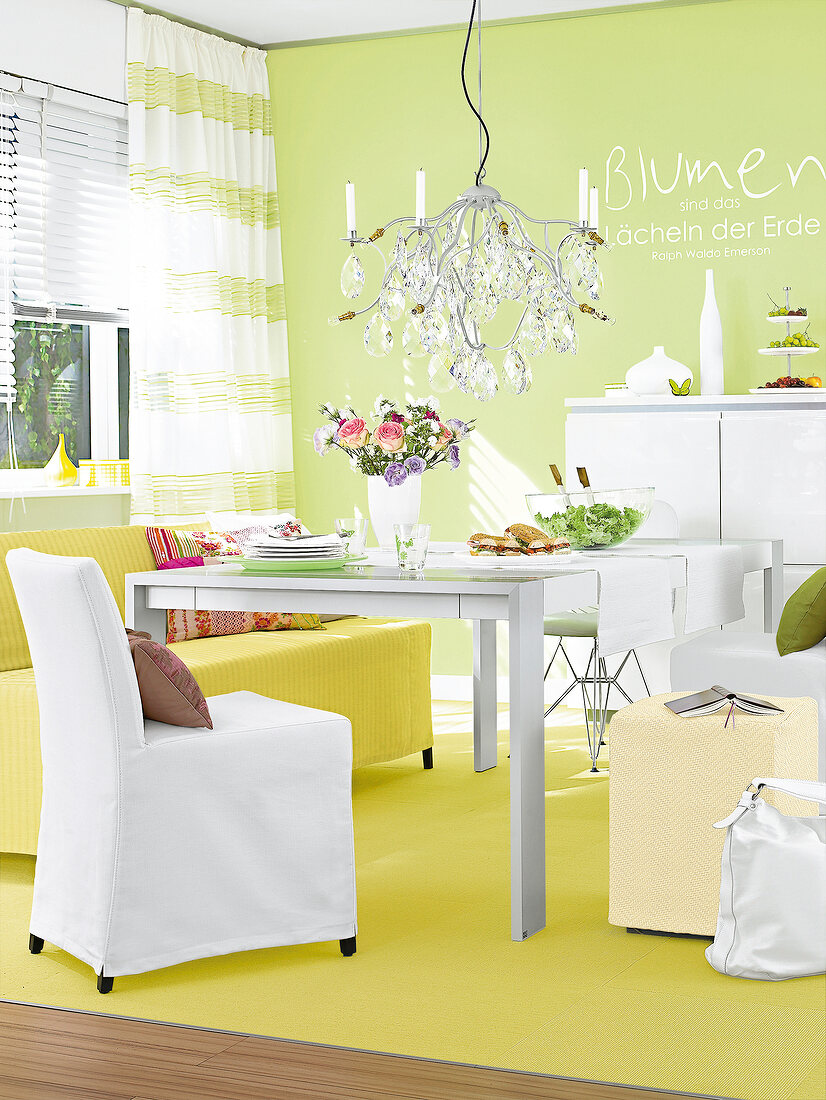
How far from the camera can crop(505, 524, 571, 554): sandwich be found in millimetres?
3721

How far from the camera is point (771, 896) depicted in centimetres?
271

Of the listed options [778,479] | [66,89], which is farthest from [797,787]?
[66,89]

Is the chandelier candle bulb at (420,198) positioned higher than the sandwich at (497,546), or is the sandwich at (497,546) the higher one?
the chandelier candle bulb at (420,198)

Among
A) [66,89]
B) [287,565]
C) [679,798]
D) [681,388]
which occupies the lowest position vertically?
[679,798]

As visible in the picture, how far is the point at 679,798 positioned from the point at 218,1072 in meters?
1.14

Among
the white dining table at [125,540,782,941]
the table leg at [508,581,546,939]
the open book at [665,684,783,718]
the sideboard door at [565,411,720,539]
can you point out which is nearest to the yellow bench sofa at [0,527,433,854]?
the white dining table at [125,540,782,941]

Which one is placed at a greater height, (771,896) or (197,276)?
(197,276)

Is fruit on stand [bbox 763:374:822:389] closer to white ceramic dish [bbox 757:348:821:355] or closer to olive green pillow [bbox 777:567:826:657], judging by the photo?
white ceramic dish [bbox 757:348:821:355]

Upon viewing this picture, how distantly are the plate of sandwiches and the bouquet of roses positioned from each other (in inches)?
11.4

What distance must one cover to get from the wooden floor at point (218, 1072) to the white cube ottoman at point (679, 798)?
80cm

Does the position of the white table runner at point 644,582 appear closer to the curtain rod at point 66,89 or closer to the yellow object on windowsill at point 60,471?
the yellow object on windowsill at point 60,471

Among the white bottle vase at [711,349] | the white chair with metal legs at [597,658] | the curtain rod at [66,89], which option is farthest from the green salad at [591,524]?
the curtain rod at [66,89]

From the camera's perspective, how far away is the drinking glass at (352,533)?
3.65m

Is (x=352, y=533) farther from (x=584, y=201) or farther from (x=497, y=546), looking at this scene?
(x=584, y=201)
